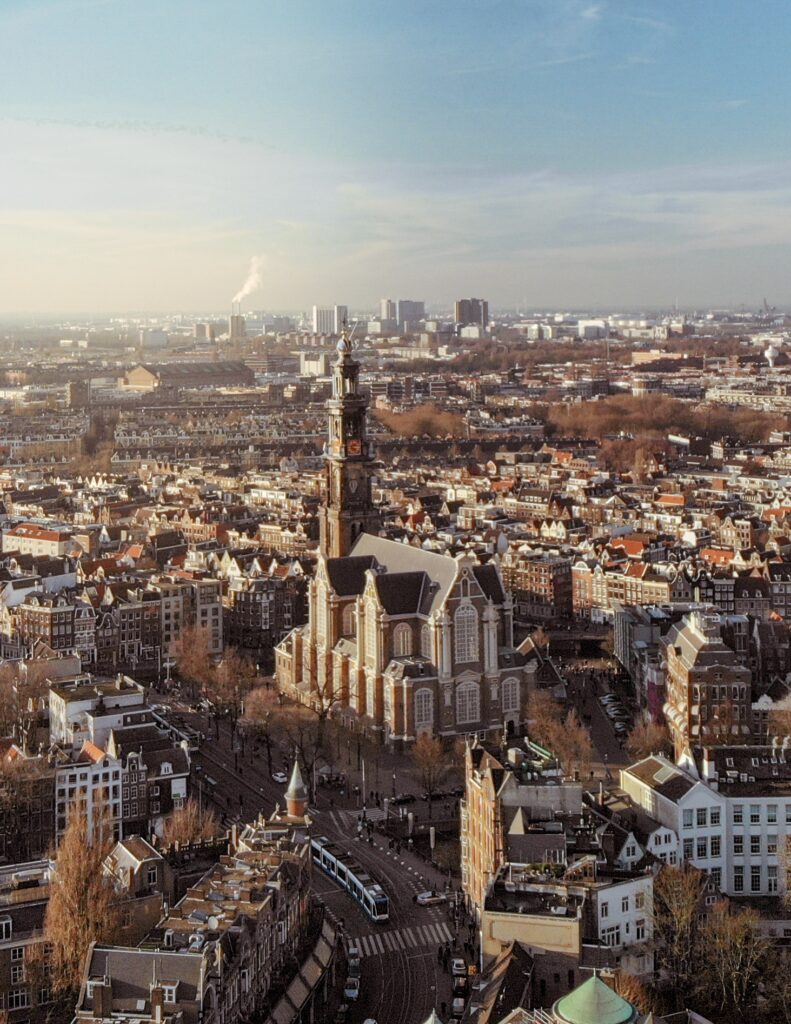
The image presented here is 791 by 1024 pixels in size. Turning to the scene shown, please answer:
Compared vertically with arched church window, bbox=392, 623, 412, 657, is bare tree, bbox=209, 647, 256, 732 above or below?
below

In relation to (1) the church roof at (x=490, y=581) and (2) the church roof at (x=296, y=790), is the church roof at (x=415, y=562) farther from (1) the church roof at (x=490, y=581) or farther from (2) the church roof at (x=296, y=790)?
(2) the church roof at (x=296, y=790)

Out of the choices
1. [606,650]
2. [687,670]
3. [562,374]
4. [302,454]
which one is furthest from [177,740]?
[562,374]

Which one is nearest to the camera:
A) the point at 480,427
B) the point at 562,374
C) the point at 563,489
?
the point at 563,489

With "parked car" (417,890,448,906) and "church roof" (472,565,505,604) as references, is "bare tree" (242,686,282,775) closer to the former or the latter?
"church roof" (472,565,505,604)

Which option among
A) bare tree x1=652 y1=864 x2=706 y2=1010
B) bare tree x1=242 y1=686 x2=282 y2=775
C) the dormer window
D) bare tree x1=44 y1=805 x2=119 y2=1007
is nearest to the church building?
bare tree x1=242 y1=686 x2=282 y2=775

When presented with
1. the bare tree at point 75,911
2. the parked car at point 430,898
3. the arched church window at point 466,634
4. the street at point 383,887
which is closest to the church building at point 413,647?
the arched church window at point 466,634

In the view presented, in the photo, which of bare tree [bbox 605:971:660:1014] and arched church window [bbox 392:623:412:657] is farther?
arched church window [bbox 392:623:412:657]

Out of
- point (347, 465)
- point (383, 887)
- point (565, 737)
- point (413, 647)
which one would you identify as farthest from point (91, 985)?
point (347, 465)

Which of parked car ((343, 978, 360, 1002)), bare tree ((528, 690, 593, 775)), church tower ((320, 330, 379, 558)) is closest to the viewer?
parked car ((343, 978, 360, 1002))

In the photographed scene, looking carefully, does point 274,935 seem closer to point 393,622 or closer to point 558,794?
point 558,794
